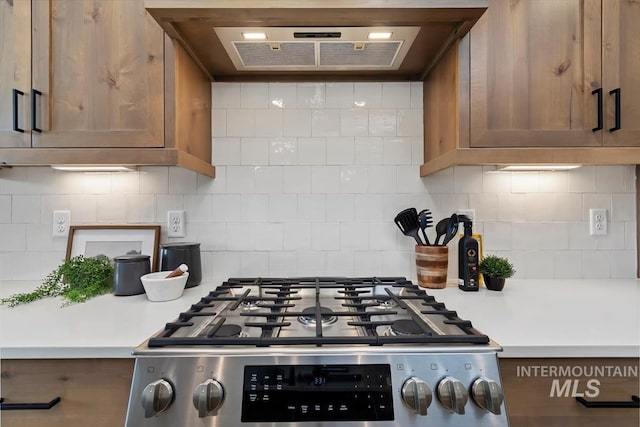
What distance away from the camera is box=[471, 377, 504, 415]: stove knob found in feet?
2.23

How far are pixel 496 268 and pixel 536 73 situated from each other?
736 millimetres

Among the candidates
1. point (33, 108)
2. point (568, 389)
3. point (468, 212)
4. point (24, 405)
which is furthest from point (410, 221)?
point (33, 108)

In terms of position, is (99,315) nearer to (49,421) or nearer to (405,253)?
(49,421)

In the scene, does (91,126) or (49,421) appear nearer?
(49,421)

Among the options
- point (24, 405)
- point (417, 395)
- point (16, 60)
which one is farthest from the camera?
point (16, 60)

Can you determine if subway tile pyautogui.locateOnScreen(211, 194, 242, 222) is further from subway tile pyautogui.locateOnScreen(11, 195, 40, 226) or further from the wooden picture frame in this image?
subway tile pyautogui.locateOnScreen(11, 195, 40, 226)

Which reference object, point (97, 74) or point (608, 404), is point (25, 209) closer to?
point (97, 74)

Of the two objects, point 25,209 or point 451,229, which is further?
point 25,209

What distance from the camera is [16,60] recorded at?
1133 millimetres

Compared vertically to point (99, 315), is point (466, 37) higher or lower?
higher

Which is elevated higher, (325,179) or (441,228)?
(325,179)

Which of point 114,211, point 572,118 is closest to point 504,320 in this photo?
point 572,118

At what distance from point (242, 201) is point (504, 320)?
3.71 ft

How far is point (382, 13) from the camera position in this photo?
1.02 m
